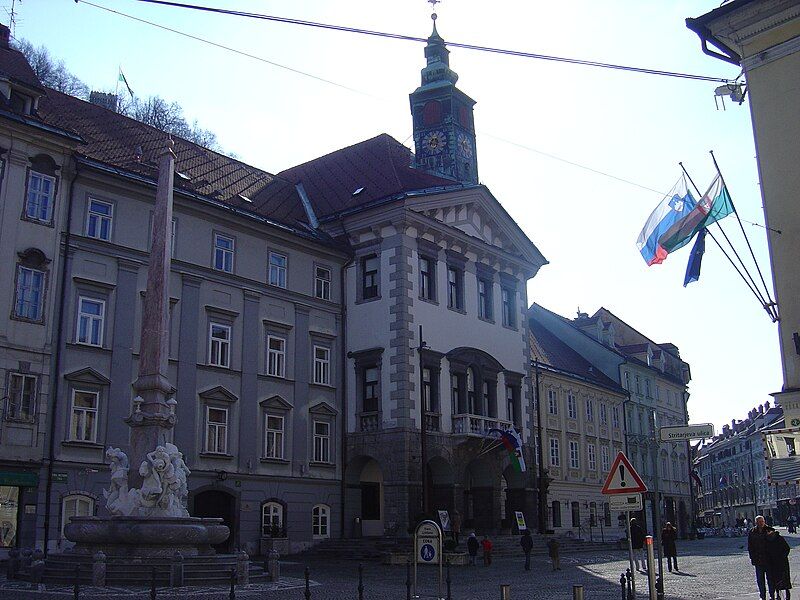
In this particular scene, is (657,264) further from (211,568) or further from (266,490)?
(266,490)

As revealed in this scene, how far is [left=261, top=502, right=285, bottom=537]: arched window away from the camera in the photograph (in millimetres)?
34894

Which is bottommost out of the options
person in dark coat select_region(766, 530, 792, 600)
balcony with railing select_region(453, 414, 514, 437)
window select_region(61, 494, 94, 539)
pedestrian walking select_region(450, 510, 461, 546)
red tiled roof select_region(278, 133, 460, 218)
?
person in dark coat select_region(766, 530, 792, 600)

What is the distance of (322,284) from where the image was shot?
3994 cm

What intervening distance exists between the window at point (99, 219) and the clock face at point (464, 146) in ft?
68.1

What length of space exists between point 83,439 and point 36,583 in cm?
936

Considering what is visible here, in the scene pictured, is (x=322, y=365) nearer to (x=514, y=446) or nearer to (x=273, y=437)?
(x=273, y=437)

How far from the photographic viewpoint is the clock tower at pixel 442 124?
1837 inches

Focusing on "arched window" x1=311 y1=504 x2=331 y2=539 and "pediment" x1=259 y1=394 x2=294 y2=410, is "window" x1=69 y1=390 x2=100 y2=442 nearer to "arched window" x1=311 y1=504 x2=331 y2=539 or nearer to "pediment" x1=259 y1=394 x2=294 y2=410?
"pediment" x1=259 y1=394 x2=294 y2=410

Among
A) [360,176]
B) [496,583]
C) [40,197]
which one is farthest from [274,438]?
[360,176]

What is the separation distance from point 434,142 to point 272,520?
71.1 ft

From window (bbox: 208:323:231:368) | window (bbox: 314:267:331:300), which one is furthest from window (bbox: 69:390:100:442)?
window (bbox: 314:267:331:300)

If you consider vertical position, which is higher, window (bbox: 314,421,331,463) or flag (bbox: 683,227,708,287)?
flag (bbox: 683,227,708,287)

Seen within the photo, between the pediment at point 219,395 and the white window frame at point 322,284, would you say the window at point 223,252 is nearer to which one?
the pediment at point 219,395

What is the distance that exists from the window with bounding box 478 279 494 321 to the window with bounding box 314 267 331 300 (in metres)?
7.91
